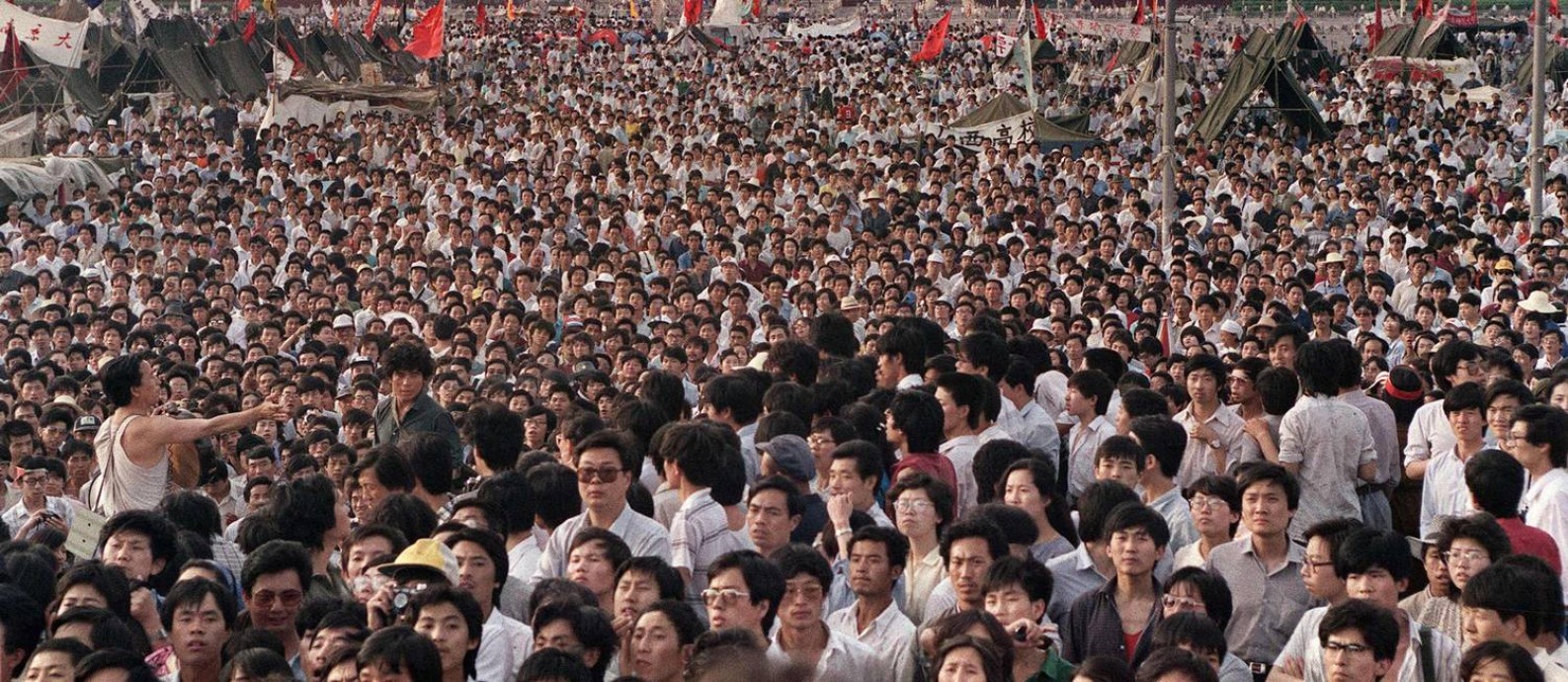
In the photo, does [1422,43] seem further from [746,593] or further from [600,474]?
[746,593]

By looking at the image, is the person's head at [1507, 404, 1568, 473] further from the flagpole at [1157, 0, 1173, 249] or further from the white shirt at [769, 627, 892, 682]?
the flagpole at [1157, 0, 1173, 249]

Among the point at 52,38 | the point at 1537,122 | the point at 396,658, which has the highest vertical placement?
the point at 396,658

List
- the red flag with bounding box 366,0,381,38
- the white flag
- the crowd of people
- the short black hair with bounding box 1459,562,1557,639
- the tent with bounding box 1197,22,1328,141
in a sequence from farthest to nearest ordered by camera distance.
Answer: the red flag with bounding box 366,0,381,38 < the white flag < the tent with bounding box 1197,22,1328,141 < the crowd of people < the short black hair with bounding box 1459,562,1557,639

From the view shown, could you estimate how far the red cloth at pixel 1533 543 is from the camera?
5.71 m

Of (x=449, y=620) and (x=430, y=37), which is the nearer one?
(x=449, y=620)

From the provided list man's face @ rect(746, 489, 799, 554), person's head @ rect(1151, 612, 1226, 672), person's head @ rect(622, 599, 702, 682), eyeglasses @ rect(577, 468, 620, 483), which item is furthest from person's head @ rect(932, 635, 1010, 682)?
eyeglasses @ rect(577, 468, 620, 483)

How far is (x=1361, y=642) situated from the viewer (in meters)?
4.88

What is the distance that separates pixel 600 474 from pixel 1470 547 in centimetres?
240

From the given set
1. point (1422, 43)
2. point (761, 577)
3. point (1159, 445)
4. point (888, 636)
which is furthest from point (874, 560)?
point (1422, 43)

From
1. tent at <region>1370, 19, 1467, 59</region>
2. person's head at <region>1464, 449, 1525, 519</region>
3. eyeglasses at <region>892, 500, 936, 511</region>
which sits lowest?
tent at <region>1370, 19, 1467, 59</region>

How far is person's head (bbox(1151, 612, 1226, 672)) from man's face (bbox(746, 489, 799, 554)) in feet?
4.34

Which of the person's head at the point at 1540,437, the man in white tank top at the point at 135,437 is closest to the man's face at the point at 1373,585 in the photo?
the person's head at the point at 1540,437

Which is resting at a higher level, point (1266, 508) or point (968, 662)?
point (968, 662)

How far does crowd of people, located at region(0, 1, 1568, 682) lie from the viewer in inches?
205
